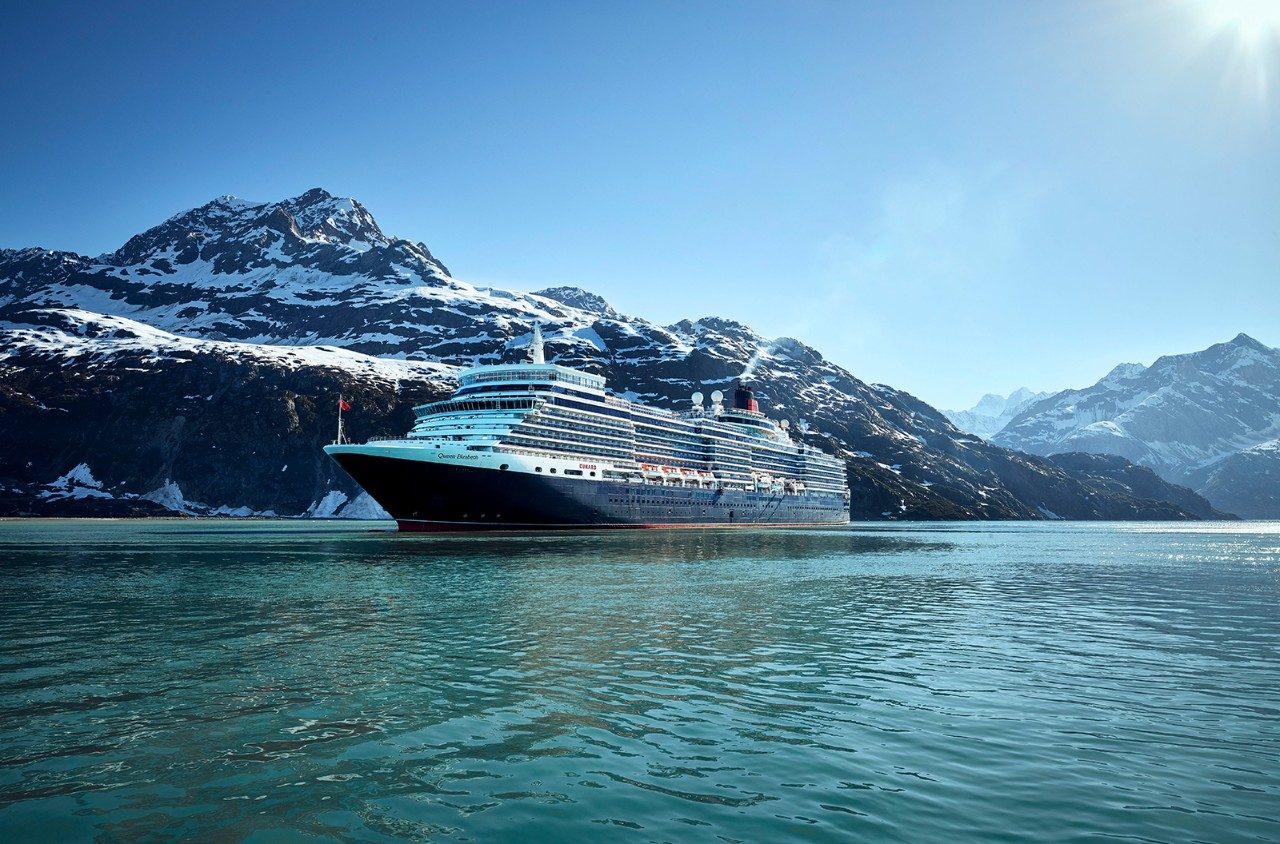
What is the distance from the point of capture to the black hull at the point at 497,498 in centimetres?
7875

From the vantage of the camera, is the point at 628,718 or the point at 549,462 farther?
the point at 549,462

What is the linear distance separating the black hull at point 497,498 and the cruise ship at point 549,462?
140 mm

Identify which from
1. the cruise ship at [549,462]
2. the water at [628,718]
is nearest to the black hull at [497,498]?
the cruise ship at [549,462]

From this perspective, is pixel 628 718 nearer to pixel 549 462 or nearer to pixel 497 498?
pixel 497 498

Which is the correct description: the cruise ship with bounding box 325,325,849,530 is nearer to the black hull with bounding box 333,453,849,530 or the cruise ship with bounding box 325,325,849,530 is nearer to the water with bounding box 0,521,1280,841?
the black hull with bounding box 333,453,849,530

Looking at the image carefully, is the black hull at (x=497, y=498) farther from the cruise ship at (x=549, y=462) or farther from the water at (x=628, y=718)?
the water at (x=628, y=718)

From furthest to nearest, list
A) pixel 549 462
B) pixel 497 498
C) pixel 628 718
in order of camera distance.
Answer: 1. pixel 549 462
2. pixel 497 498
3. pixel 628 718

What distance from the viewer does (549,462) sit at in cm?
8712

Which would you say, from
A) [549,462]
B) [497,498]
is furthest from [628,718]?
[549,462]

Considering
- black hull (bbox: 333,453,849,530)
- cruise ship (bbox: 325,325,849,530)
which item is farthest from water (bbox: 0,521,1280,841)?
cruise ship (bbox: 325,325,849,530)

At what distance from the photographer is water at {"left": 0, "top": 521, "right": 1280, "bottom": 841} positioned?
861cm

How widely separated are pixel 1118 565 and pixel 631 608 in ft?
146

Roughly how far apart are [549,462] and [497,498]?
8203mm

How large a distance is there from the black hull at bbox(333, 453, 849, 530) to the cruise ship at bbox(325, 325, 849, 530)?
0.14 meters
